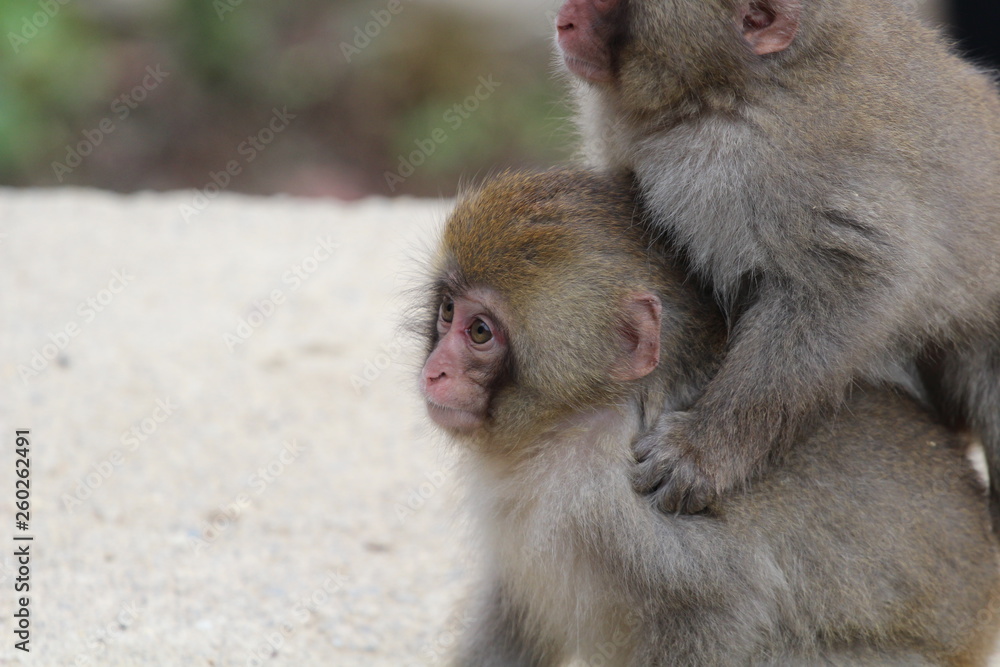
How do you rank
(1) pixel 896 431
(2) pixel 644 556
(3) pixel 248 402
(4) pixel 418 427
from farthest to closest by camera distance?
1. (3) pixel 248 402
2. (4) pixel 418 427
3. (1) pixel 896 431
4. (2) pixel 644 556

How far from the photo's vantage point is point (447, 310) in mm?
4438

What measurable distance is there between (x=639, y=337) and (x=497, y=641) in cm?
165

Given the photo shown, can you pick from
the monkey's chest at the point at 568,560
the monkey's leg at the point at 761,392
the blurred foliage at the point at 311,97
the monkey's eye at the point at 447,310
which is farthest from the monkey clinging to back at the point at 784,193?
the blurred foliage at the point at 311,97

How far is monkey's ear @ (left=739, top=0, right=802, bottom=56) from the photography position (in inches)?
166

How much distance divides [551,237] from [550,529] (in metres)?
1.02

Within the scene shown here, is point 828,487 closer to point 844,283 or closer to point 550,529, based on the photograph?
point 844,283

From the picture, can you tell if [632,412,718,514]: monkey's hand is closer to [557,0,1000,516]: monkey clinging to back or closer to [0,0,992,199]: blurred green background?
[557,0,1000,516]: monkey clinging to back

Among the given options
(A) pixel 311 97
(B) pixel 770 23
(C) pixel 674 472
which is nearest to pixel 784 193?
(B) pixel 770 23

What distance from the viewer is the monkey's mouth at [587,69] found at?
439 cm

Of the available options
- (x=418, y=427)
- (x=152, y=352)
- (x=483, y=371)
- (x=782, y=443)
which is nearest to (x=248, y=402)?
(x=152, y=352)

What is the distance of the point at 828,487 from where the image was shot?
14.0 feet

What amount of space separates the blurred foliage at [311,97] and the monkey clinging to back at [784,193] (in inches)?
384

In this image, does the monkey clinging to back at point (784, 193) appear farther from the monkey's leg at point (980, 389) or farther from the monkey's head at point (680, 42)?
the monkey's leg at point (980, 389)

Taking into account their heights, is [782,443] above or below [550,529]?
above
